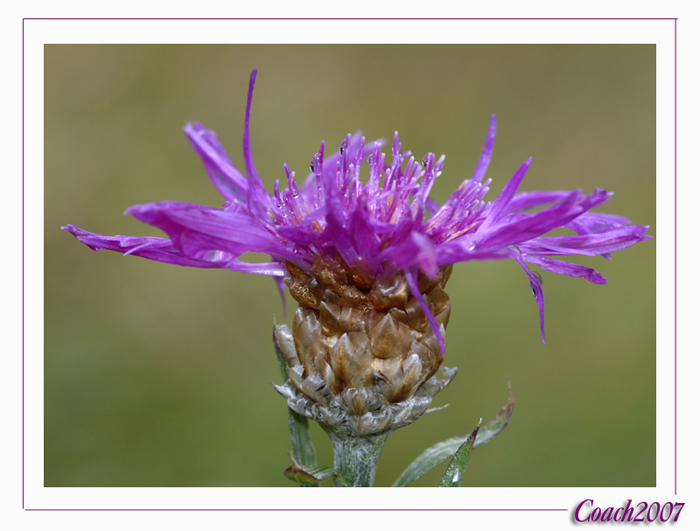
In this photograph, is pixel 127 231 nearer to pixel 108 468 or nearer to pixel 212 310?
pixel 212 310

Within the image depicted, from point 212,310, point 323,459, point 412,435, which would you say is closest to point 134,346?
point 212,310

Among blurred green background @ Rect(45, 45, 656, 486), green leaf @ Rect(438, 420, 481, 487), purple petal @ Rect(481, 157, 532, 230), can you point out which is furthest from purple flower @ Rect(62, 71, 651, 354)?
blurred green background @ Rect(45, 45, 656, 486)

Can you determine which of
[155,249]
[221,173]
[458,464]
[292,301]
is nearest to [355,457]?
[458,464]

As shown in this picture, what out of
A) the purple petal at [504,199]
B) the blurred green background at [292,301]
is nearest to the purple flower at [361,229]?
the purple petal at [504,199]

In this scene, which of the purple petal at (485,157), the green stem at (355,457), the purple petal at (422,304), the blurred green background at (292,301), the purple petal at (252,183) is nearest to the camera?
the purple petal at (422,304)

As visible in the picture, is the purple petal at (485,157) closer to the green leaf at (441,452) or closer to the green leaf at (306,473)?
the green leaf at (441,452)

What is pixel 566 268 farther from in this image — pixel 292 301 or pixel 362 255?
pixel 292 301

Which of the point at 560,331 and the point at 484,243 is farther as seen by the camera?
the point at 560,331
